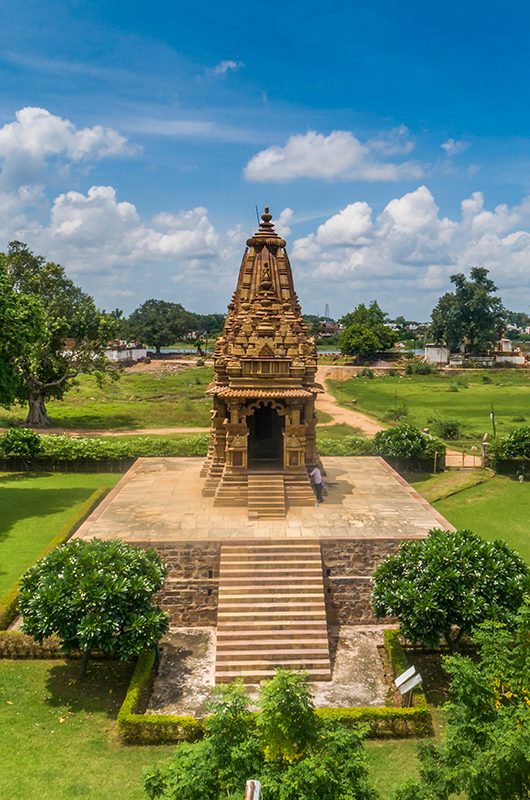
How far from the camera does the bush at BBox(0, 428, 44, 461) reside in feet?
96.3

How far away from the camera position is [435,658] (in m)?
14.8

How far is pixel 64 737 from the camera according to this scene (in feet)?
38.6

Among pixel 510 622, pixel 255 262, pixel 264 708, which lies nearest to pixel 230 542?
pixel 510 622

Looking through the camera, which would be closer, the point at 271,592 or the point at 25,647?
the point at 25,647

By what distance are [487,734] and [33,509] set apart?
63.5 feet

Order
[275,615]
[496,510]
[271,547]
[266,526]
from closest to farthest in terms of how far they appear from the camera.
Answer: [275,615]
[271,547]
[266,526]
[496,510]

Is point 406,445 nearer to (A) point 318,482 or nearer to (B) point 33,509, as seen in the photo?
(A) point 318,482

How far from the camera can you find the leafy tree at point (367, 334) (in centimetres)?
8781

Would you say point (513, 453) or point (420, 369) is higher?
point (420, 369)

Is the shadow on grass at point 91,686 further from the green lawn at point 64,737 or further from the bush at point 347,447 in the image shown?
the bush at point 347,447

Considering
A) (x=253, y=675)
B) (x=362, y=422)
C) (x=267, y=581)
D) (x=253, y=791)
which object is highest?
(x=253, y=791)

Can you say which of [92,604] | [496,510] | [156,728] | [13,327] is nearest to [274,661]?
[156,728]

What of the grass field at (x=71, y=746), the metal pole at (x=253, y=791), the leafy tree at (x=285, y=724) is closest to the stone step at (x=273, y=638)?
the grass field at (x=71, y=746)

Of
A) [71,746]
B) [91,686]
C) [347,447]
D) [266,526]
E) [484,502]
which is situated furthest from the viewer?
[347,447]
